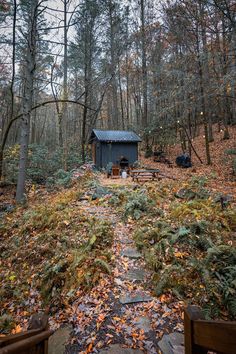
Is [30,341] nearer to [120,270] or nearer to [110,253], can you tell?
[120,270]

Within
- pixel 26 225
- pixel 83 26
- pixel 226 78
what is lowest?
pixel 26 225

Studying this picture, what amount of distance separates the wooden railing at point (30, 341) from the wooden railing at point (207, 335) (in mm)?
1090

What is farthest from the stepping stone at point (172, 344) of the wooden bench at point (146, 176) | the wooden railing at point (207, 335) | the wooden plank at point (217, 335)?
the wooden bench at point (146, 176)

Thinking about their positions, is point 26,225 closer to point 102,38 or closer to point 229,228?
point 229,228

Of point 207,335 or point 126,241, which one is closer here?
point 207,335

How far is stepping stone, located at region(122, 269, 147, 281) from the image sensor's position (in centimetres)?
419

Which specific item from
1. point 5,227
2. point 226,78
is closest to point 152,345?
point 5,227

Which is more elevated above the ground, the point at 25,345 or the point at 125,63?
the point at 125,63

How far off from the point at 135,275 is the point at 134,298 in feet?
1.99

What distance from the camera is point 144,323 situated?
10.6 ft

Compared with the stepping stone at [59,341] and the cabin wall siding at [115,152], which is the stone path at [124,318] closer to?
the stepping stone at [59,341]

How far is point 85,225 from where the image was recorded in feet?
20.5

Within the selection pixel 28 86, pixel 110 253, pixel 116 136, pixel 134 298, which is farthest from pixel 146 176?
pixel 134 298

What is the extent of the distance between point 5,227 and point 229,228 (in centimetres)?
757
